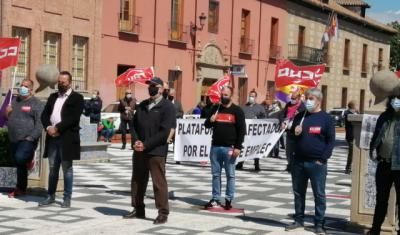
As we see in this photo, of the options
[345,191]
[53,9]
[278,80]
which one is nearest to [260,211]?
[345,191]

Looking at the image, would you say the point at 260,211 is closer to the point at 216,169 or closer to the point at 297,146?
the point at 216,169

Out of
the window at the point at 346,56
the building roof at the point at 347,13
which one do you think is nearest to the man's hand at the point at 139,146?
the building roof at the point at 347,13

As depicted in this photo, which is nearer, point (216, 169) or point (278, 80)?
point (216, 169)

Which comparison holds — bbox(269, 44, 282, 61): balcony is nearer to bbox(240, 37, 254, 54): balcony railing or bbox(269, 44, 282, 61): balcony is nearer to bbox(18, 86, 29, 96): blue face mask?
bbox(240, 37, 254, 54): balcony railing

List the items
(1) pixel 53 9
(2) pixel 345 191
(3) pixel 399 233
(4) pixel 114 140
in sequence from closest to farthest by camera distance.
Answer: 1. (3) pixel 399 233
2. (2) pixel 345 191
3. (4) pixel 114 140
4. (1) pixel 53 9

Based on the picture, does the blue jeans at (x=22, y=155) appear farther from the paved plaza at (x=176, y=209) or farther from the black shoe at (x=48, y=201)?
the black shoe at (x=48, y=201)

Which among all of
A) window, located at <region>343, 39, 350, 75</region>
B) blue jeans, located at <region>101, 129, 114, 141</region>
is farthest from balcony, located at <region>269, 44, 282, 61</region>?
blue jeans, located at <region>101, 129, 114, 141</region>

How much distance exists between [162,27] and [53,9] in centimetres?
669

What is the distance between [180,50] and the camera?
33844 millimetres

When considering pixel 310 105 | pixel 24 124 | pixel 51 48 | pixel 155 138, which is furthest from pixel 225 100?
pixel 51 48

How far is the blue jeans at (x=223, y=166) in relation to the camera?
10336 mm

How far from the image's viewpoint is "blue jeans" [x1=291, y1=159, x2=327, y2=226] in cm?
880

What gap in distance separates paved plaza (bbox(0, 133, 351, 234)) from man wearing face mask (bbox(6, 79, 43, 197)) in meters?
0.65

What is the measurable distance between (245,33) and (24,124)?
96.6 feet
